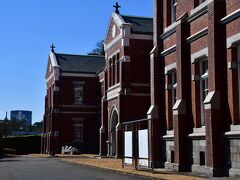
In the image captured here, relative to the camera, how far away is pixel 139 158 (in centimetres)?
2202

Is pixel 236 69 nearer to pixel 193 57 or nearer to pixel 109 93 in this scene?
pixel 193 57

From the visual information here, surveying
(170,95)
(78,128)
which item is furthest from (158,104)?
(78,128)

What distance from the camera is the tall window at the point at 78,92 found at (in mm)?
56250

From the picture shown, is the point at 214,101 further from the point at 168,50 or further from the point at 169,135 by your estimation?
the point at 168,50

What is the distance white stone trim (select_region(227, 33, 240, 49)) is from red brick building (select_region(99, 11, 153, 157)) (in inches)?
833

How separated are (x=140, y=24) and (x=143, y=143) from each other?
20.3 metres

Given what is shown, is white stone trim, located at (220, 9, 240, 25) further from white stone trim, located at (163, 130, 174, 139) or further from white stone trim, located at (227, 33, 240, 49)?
white stone trim, located at (163, 130, 174, 139)

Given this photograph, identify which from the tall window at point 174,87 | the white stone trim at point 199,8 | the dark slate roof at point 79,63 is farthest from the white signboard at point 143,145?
the dark slate roof at point 79,63

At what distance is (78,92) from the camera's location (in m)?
56.5

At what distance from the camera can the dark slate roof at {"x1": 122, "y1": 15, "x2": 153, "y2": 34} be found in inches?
1529

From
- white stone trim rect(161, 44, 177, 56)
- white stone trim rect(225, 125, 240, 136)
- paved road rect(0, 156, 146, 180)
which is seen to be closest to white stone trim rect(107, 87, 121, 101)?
paved road rect(0, 156, 146, 180)


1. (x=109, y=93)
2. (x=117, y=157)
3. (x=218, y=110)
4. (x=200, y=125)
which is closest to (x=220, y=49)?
(x=218, y=110)

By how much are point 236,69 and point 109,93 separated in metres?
25.4

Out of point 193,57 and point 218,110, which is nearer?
point 218,110
